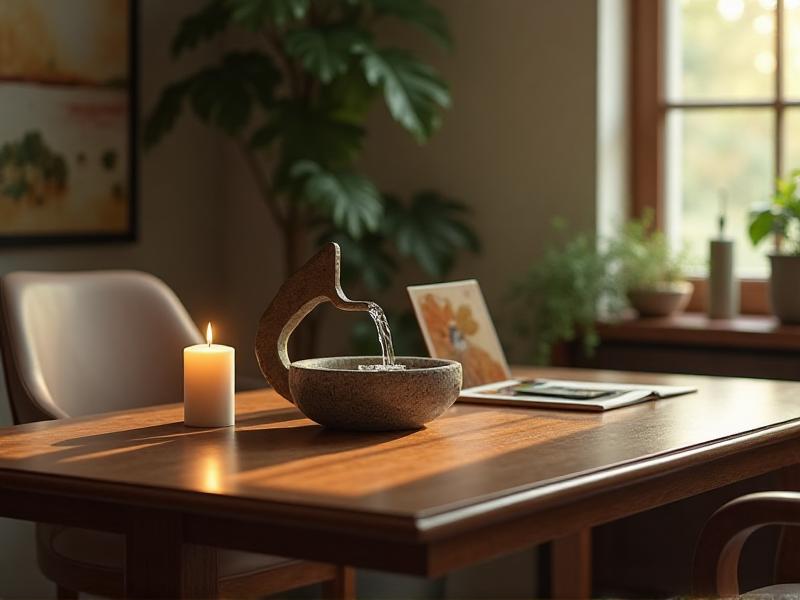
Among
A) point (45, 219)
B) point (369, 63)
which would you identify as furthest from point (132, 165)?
point (369, 63)

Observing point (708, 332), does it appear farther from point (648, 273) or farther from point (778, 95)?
point (778, 95)

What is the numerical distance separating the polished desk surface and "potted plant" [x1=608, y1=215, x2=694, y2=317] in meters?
1.18

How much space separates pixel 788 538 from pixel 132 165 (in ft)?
7.19

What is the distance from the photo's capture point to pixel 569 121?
350 cm

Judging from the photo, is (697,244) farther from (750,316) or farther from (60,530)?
(60,530)

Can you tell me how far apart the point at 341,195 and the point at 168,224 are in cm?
78

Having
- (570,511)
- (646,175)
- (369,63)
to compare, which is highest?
(369,63)

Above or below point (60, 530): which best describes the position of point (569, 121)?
above

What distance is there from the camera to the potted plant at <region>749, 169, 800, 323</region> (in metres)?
3.10

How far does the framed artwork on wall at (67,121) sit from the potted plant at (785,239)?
5.47ft

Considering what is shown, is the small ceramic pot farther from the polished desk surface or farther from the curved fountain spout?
the curved fountain spout

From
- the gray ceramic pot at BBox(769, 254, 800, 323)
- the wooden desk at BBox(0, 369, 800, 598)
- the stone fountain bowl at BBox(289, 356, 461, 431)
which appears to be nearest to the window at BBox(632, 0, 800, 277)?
the gray ceramic pot at BBox(769, 254, 800, 323)

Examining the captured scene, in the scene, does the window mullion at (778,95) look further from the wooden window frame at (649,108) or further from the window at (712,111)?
the wooden window frame at (649,108)

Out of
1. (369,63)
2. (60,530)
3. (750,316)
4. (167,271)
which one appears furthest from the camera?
(167,271)
